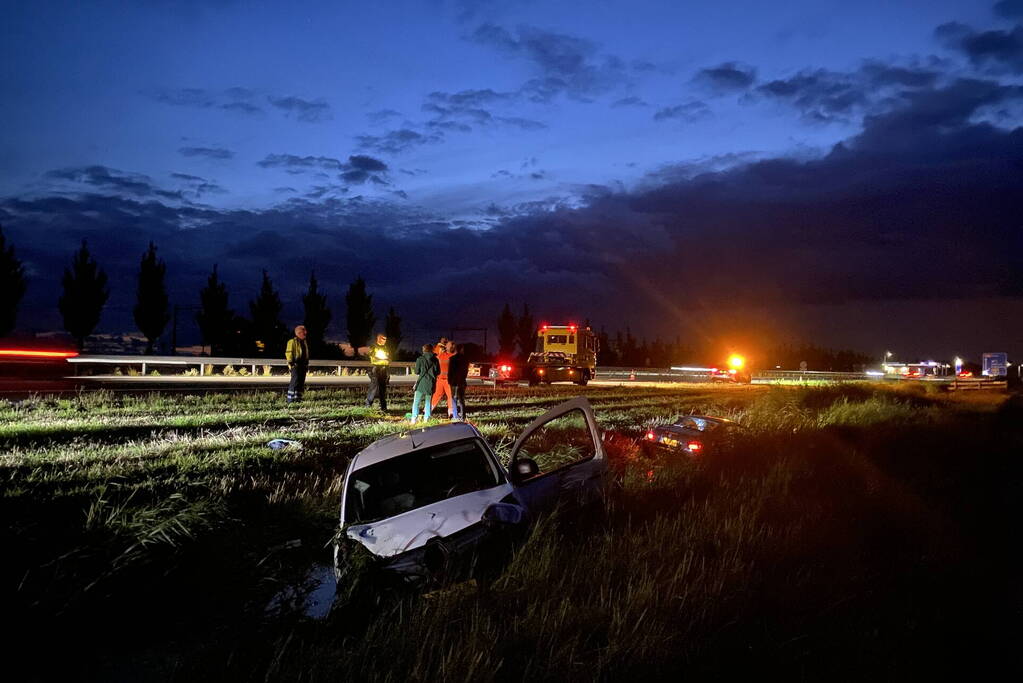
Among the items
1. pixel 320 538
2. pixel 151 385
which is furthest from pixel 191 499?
pixel 151 385

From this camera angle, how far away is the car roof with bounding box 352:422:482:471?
21.6 feet

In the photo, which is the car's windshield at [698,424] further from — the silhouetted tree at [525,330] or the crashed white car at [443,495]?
the silhouetted tree at [525,330]

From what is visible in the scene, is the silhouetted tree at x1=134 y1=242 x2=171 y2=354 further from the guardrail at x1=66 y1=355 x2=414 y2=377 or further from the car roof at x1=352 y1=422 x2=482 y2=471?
the car roof at x1=352 y1=422 x2=482 y2=471

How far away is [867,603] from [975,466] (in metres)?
10.1

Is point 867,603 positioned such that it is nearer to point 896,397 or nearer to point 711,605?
point 711,605

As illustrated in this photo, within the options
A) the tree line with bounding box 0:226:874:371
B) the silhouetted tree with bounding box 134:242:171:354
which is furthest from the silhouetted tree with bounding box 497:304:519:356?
the silhouetted tree with bounding box 134:242:171:354

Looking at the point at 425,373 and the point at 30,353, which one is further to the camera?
the point at 30,353

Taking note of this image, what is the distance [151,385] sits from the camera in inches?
1030

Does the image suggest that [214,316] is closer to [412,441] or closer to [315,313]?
[315,313]

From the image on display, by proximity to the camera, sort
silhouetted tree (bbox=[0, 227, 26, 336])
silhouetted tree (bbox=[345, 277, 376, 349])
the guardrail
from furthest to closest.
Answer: silhouetted tree (bbox=[345, 277, 376, 349])
silhouetted tree (bbox=[0, 227, 26, 336])
the guardrail

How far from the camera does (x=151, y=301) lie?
203 feet

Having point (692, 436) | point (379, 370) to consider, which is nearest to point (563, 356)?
point (379, 370)

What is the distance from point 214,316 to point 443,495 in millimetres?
64413

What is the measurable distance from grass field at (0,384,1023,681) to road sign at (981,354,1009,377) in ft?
182
